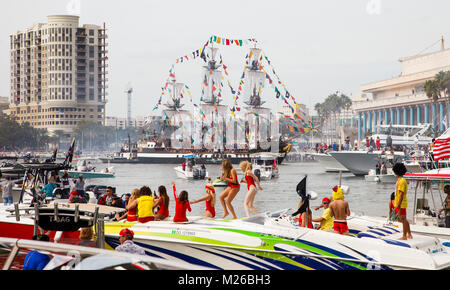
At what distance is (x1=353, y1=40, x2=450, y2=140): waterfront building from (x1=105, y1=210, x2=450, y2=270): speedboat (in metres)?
86.0

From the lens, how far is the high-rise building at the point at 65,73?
180 meters

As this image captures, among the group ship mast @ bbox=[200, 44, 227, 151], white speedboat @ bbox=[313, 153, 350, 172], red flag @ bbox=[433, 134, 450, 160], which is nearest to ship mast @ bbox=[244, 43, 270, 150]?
ship mast @ bbox=[200, 44, 227, 151]

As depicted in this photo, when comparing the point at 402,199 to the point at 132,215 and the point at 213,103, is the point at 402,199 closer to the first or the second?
the point at 132,215

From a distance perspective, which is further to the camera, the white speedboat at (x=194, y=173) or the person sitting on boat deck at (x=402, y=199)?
the white speedboat at (x=194, y=173)

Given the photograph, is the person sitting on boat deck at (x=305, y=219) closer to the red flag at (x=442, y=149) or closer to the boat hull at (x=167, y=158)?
the red flag at (x=442, y=149)

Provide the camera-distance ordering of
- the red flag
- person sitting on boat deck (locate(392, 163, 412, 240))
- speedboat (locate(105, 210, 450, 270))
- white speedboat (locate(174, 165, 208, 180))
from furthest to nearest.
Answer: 1. white speedboat (locate(174, 165, 208, 180))
2. the red flag
3. person sitting on boat deck (locate(392, 163, 412, 240))
4. speedboat (locate(105, 210, 450, 270))

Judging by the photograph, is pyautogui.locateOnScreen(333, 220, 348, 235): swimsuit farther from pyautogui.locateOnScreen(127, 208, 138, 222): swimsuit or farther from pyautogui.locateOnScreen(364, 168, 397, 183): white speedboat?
pyautogui.locateOnScreen(364, 168, 397, 183): white speedboat

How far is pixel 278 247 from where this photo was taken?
31.5ft

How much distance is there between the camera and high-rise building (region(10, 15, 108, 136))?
17962 centimetres

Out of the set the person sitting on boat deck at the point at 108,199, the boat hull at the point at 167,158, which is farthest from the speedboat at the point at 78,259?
the boat hull at the point at 167,158

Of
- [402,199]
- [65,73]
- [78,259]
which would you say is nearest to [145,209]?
[402,199]

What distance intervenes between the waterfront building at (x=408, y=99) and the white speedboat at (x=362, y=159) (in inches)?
1364

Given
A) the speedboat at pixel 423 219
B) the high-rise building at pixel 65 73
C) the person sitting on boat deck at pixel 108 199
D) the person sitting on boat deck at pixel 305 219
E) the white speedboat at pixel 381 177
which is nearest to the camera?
the person sitting on boat deck at pixel 305 219
